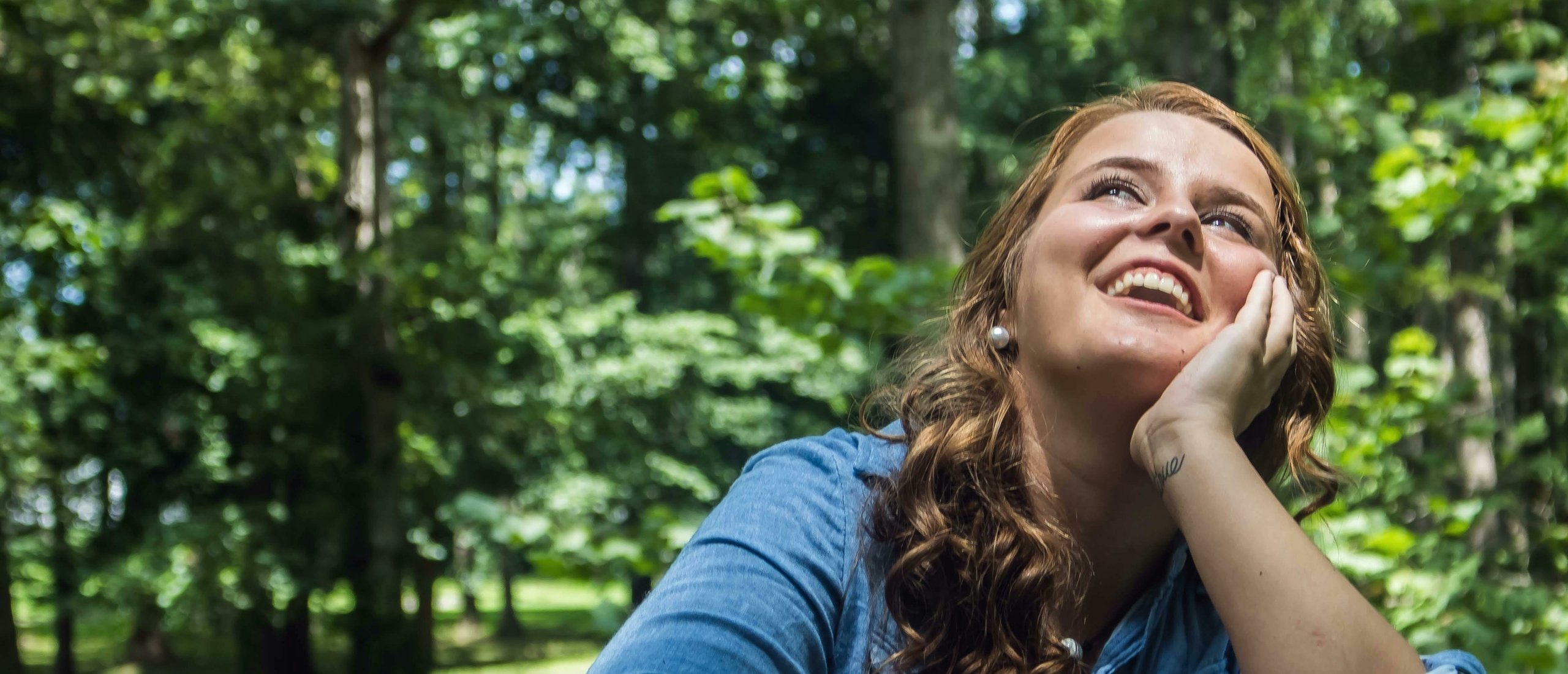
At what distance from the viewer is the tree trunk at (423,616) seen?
1048 cm

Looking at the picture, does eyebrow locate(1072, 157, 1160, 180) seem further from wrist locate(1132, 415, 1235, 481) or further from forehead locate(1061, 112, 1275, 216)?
wrist locate(1132, 415, 1235, 481)

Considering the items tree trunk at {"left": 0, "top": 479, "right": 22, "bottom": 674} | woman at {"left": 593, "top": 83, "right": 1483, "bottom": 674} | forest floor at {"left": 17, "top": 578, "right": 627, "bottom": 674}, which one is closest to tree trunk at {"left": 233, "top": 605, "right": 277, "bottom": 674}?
forest floor at {"left": 17, "top": 578, "right": 627, "bottom": 674}

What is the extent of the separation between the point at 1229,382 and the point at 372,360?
9.24 m

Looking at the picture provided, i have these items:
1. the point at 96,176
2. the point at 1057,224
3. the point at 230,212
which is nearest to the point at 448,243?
the point at 230,212

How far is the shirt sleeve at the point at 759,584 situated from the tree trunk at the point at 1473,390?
2.84 meters

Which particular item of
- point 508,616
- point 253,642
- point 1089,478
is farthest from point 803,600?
point 508,616

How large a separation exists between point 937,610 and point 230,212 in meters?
10.9

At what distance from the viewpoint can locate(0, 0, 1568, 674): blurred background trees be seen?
361 cm

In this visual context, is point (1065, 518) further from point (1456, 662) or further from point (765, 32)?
point (765, 32)

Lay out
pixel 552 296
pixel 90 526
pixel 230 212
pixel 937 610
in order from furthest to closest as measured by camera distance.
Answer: pixel 552 296, pixel 230 212, pixel 90 526, pixel 937 610

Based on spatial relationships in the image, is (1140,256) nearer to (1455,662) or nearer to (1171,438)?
(1171,438)

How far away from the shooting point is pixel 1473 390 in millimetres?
3654

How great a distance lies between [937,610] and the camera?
4.49ft

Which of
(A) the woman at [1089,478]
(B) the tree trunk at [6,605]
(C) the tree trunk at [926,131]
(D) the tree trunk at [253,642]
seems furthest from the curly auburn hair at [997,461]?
(D) the tree trunk at [253,642]
